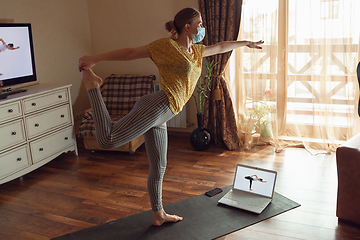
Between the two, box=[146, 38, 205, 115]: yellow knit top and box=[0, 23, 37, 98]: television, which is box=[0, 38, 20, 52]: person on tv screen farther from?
box=[146, 38, 205, 115]: yellow knit top

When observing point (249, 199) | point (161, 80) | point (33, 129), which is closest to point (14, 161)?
point (33, 129)

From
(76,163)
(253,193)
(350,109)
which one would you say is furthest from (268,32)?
(76,163)

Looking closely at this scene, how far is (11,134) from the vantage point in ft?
10.7

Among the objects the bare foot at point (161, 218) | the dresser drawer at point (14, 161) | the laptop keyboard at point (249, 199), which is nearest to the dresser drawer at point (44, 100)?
the dresser drawer at point (14, 161)

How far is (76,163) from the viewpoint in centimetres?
393

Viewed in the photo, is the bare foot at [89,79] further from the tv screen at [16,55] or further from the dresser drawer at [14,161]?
the tv screen at [16,55]

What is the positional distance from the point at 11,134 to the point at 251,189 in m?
2.35

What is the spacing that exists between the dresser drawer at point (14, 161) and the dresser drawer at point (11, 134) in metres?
0.08

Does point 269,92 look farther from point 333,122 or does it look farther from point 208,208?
point 208,208

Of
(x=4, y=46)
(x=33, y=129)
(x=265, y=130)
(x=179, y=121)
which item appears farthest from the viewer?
(x=179, y=121)

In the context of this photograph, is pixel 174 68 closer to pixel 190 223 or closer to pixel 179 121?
pixel 190 223

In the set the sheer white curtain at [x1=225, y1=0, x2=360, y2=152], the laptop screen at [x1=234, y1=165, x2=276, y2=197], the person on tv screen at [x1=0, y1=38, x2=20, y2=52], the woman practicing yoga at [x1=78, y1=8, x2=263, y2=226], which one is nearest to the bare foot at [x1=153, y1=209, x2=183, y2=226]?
the woman practicing yoga at [x1=78, y1=8, x2=263, y2=226]

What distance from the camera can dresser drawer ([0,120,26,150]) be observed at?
3.17m

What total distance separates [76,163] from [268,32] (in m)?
2.79
